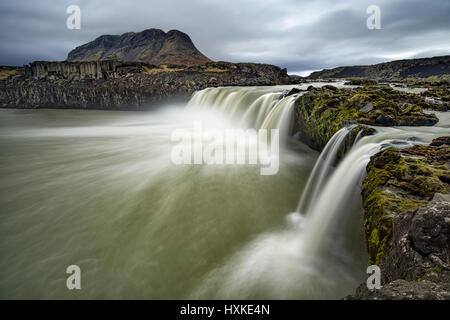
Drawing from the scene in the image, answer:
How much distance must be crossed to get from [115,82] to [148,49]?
13040cm

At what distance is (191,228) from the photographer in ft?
17.2

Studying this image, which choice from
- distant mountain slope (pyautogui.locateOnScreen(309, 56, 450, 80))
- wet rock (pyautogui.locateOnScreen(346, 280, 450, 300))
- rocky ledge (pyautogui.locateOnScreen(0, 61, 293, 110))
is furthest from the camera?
distant mountain slope (pyautogui.locateOnScreen(309, 56, 450, 80))

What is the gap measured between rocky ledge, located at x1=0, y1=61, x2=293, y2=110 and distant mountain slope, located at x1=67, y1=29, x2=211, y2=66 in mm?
57153

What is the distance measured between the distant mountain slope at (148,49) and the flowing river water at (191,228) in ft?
305

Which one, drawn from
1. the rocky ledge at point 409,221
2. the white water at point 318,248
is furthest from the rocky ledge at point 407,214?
the white water at point 318,248

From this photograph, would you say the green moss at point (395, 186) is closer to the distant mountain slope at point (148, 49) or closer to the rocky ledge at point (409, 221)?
the rocky ledge at point (409, 221)

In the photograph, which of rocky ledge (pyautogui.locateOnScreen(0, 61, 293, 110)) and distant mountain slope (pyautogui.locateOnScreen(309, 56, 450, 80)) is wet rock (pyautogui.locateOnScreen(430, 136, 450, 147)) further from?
distant mountain slope (pyautogui.locateOnScreen(309, 56, 450, 80))

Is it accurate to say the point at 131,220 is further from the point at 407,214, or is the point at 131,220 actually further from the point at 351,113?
the point at 351,113

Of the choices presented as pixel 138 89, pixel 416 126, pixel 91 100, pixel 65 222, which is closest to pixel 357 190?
pixel 416 126

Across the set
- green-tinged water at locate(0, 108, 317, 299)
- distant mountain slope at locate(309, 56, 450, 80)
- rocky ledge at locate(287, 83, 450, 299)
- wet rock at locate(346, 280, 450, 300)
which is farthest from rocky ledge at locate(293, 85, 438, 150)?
distant mountain slope at locate(309, 56, 450, 80)

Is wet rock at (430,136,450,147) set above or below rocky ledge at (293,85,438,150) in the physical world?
below

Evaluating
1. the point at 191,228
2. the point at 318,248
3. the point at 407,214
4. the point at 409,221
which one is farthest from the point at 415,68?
the point at 191,228

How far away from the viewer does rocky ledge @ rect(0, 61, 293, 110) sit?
3116 cm

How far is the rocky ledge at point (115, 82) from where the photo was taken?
31156 millimetres
